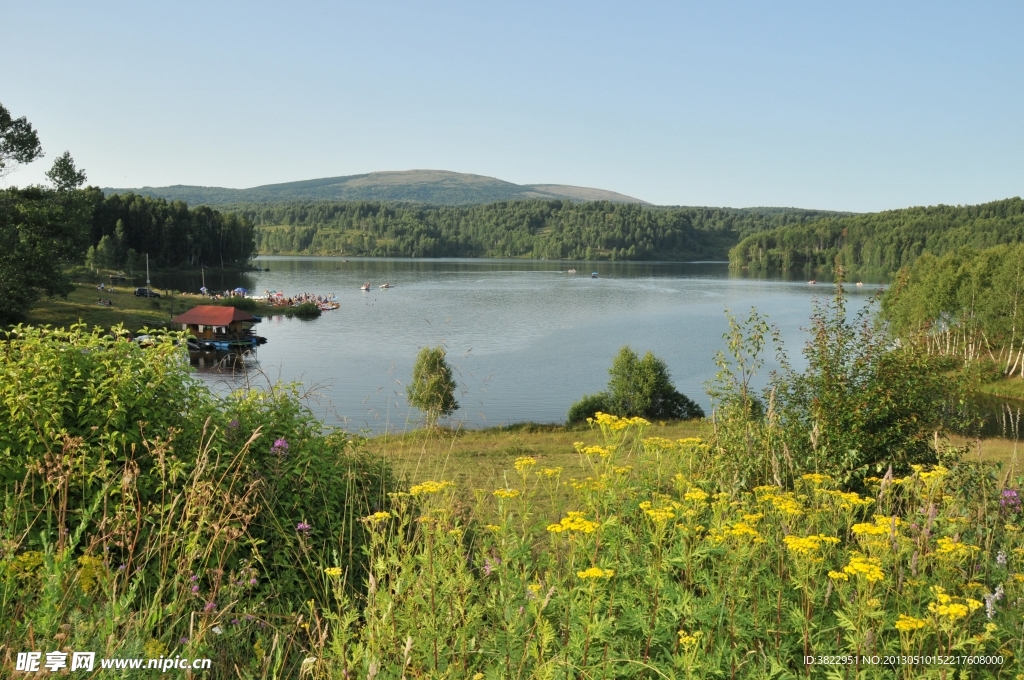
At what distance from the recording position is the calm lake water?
1501 inches

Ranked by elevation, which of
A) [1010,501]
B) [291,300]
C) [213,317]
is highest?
[1010,501]

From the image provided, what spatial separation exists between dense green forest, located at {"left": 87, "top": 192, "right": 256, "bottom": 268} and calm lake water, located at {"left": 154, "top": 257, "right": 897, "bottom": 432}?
20.3 ft

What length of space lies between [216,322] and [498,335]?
2432cm

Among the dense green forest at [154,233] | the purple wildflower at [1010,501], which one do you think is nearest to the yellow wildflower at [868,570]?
the purple wildflower at [1010,501]

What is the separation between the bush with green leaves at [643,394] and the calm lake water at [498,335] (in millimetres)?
1646

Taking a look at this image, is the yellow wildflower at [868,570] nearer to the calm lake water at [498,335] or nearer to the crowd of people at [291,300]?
the calm lake water at [498,335]

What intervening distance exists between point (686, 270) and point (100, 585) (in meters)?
186

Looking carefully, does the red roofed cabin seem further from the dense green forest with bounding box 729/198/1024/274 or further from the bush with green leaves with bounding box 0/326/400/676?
the dense green forest with bounding box 729/198/1024/274

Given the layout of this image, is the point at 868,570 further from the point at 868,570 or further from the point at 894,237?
the point at 894,237

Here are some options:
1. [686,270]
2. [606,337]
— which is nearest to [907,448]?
[606,337]

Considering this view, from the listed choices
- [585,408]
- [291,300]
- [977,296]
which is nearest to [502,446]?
[585,408]

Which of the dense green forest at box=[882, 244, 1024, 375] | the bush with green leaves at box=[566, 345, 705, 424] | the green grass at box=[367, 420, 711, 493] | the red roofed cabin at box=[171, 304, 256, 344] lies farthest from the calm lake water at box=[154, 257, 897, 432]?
the dense green forest at box=[882, 244, 1024, 375]

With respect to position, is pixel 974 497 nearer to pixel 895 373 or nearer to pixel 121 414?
pixel 895 373

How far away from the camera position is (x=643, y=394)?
36250 mm
